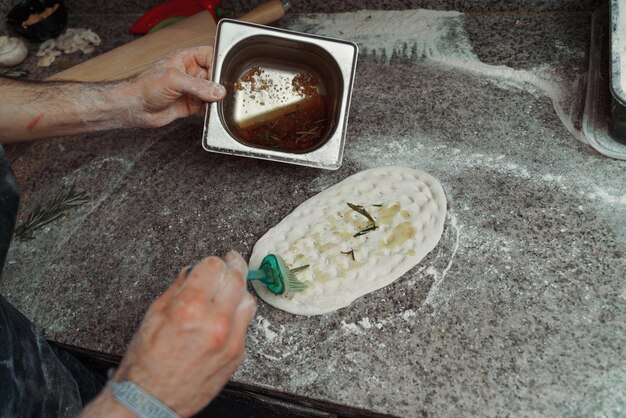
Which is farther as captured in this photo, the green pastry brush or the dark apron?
the green pastry brush

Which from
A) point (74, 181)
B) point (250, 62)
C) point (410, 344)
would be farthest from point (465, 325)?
→ point (74, 181)

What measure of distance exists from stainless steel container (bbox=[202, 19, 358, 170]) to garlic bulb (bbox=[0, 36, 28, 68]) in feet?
4.37

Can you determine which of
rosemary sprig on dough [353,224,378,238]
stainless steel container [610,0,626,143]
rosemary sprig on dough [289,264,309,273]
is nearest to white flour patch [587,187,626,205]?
stainless steel container [610,0,626,143]

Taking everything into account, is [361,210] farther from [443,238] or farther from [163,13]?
[163,13]

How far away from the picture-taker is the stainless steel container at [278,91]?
1.63m

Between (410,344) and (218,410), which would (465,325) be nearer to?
(410,344)

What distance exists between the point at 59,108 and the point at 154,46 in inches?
20.4

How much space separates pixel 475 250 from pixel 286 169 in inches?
28.3

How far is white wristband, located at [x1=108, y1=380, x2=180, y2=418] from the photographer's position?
1.07 metres

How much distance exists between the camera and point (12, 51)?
2.43 meters

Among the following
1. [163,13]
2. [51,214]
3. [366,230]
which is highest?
[163,13]

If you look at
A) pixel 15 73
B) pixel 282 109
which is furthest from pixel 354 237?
pixel 15 73

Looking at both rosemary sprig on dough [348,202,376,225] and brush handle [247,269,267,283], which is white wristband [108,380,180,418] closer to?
brush handle [247,269,267,283]

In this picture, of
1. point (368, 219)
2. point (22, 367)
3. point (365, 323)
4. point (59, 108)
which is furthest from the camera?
point (59, 108)
